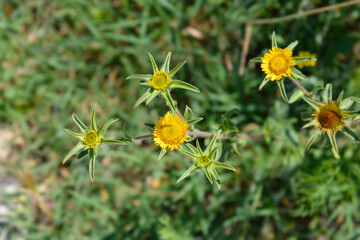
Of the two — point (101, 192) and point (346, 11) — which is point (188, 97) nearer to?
point (101, 192)

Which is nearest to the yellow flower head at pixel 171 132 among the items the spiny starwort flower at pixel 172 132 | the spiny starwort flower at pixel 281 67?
the spiny starwort flower at pixel 172 132

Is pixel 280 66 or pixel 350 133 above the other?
pixel 280 66

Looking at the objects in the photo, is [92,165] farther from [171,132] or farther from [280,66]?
[280,66]

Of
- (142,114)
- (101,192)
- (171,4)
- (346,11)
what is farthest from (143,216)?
(346,11)

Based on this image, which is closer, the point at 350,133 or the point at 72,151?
the point at 72,151

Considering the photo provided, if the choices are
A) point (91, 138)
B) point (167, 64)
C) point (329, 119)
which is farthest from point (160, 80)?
point (329, 119)

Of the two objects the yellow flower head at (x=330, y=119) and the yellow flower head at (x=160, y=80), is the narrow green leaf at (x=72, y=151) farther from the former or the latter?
the yellow flower head at (x=330, y=119)

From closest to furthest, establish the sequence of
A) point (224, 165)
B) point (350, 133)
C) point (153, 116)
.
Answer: point (224, 165) < point (350, 133) < point (153, 116)
